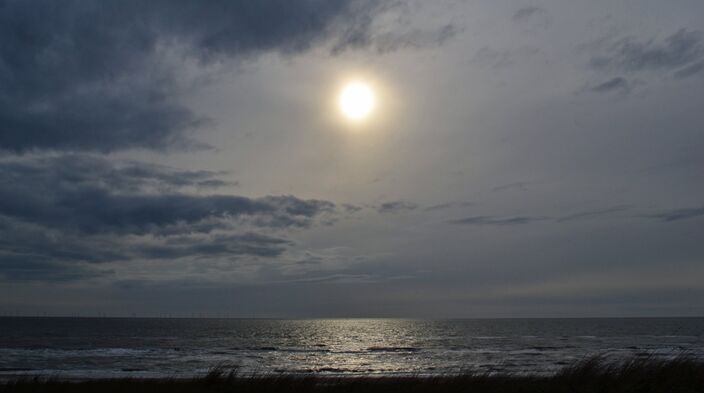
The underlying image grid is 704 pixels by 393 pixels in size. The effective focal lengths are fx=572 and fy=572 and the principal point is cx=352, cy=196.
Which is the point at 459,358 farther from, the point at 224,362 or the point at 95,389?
the point at 95,389

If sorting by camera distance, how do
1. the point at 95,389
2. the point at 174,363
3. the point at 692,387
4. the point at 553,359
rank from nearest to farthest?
the point at 692,387 → the point at 95,389 → the point at 174,363 → the point at 553,359

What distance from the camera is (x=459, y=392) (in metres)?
19.1

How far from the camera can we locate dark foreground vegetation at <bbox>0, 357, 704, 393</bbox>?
57.3 ft

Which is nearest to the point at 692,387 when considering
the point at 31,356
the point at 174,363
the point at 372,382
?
the point at 372,382

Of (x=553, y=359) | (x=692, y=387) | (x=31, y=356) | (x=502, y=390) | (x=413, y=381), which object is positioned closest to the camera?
(x=692, y=387)

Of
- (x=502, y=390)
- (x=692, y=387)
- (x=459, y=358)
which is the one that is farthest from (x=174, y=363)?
(x=692, y=387)

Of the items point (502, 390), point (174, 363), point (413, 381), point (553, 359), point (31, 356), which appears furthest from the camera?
point (31, 356)

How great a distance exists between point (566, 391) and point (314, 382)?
30.2 ft

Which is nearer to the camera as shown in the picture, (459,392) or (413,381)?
(459,392)

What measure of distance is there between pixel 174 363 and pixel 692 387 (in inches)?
1752

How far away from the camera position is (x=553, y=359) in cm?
5522

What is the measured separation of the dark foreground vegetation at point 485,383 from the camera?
17469 millimetres

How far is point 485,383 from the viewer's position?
67.1 feet

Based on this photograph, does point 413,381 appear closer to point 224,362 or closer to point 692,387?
point 692,387
